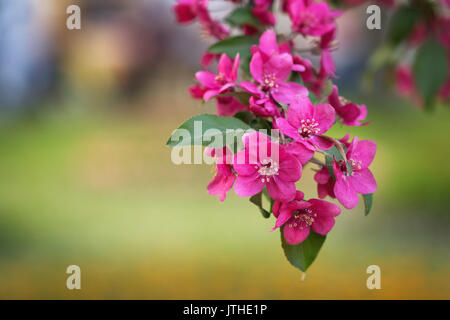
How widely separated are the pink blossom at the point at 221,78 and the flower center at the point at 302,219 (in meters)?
0.19

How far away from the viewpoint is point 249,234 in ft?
7.17

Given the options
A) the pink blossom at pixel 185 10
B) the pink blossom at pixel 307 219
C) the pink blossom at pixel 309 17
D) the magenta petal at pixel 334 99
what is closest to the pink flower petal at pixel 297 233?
the pink blossom at pixel 307 219

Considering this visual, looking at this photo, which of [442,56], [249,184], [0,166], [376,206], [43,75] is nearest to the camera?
[249,184]

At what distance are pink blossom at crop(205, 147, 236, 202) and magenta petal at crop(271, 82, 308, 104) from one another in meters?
0.10

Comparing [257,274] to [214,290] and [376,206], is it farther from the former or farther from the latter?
[376,206]

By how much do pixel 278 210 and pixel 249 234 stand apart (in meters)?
1.65

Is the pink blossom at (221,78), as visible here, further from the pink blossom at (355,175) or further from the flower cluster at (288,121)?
the pink blossom at (355,175)

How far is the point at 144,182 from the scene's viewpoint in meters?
2.99

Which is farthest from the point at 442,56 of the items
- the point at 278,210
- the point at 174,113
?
the point at 174,113

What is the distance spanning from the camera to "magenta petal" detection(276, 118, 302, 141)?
0.53 m

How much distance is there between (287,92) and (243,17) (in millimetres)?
198

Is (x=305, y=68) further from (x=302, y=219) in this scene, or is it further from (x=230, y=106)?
(x=302, y=219)

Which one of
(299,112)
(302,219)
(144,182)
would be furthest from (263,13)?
(144,182)

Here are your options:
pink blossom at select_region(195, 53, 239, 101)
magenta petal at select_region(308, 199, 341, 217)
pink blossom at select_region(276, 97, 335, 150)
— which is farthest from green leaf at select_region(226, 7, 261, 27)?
magenta petal at select_region(308, 199, 341, 217)
